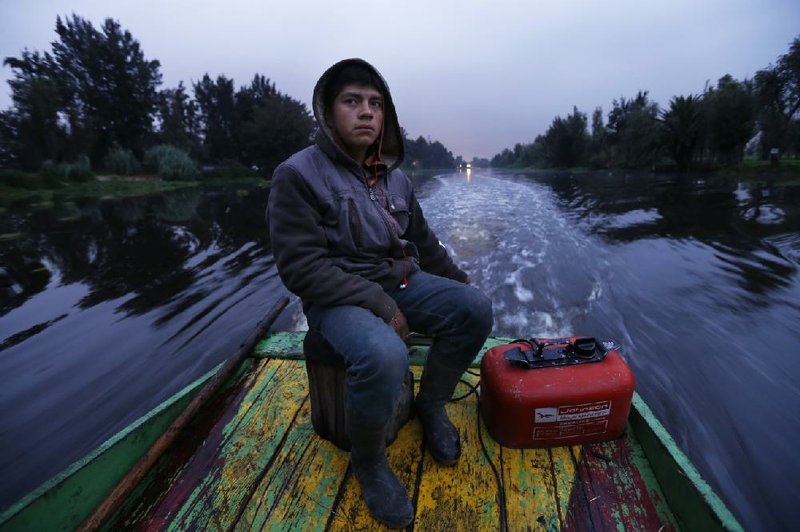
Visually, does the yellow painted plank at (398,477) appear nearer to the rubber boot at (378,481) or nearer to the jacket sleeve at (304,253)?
the rubber boot at (378,481)

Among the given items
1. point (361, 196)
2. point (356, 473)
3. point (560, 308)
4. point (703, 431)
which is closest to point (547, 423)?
point (356, 473)

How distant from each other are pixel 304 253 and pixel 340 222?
0.28 m

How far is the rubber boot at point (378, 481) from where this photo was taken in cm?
163

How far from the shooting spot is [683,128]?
3450 centimetres

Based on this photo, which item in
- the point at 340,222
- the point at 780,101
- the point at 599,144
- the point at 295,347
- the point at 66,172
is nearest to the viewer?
the point at 340,222

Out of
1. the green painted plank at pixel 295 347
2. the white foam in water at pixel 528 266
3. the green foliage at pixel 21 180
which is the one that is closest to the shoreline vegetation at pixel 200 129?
the green foliage at pixel 21 180

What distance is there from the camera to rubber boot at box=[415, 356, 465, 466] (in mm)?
1972

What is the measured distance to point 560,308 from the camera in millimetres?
5633

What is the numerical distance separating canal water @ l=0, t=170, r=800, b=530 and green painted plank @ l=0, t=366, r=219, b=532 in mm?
1357

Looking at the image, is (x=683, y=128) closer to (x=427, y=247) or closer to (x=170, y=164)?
(x=427, y=247)

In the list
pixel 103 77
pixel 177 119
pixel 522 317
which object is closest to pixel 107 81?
pixel 103 77

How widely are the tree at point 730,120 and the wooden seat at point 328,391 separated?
38.9 metres

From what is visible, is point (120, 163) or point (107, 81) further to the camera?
point (107, 81)

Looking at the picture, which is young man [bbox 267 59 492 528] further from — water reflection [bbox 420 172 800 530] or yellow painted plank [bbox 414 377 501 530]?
water reflection [bbox 420 172 800 530]
